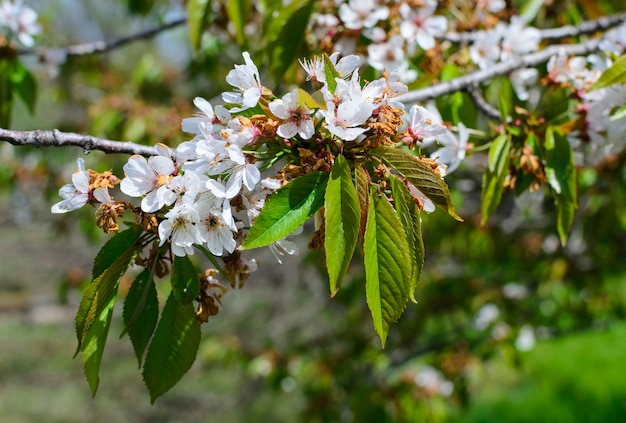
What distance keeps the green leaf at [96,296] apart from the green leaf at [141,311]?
0.23 ft

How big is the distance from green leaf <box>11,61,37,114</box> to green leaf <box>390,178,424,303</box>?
1269 mm

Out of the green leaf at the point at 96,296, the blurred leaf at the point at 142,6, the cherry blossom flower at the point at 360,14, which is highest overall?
the cherry blossom flower at the point at 360,14

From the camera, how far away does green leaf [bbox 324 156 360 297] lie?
0.70m

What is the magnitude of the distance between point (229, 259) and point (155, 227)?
0.15 m

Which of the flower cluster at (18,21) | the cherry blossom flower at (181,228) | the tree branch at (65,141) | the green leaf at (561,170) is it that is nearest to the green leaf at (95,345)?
the cherry blossom flower at (181,228)

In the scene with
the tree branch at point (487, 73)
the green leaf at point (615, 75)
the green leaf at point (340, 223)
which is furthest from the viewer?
the tree branch at point (487, 73)

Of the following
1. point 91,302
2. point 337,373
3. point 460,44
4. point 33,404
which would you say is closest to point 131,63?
point 33,404

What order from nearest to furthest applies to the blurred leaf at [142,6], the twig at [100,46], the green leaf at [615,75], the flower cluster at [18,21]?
1. the green leaf at [615,75]
2. the flower cluster at [18,21]
3. the twig at [100,46]
4. the blurred leaf at [142,6]

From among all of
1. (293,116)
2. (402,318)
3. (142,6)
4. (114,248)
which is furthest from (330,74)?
(402,318)

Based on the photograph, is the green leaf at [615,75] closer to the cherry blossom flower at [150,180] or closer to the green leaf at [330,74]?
the green leaf at [330,74]

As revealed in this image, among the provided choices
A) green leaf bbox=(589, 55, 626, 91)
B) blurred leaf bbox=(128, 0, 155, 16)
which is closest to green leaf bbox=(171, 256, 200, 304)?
green leaf bbox=(589, 55, 626, 91)

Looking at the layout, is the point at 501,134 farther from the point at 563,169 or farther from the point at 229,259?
the point at 229,259

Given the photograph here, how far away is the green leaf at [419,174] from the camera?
77 cm

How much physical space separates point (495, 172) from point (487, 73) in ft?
1.12
